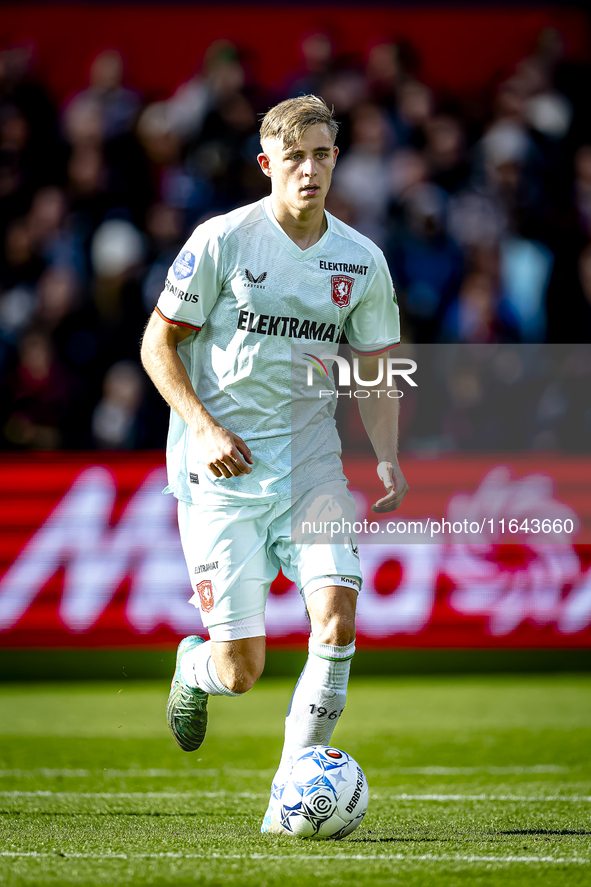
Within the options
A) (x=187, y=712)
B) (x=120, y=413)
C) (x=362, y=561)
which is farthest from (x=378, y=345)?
(x=120, y=413)

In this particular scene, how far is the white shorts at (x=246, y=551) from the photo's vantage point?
179 inches

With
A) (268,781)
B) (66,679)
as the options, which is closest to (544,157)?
(66,679)

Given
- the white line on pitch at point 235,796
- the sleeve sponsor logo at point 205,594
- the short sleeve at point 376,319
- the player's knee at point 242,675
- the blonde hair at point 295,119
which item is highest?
the blonde hair at point 295,119

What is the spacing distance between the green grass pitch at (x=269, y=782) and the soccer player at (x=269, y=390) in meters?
0.61

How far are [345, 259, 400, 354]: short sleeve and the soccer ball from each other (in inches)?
67.4

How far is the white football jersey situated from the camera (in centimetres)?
453

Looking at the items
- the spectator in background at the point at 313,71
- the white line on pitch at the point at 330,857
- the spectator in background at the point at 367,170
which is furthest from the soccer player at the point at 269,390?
the spectator in background at the point at 313,71

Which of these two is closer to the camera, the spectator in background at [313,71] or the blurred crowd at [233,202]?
the blurred crowd at [233,202]

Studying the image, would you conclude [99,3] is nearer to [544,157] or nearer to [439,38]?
[439,38]

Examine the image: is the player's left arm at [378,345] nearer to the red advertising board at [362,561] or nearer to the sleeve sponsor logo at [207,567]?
the sleeve sponsor logo at [207,567]

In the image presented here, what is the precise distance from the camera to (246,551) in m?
4.56

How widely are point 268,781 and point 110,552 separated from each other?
2960 mm

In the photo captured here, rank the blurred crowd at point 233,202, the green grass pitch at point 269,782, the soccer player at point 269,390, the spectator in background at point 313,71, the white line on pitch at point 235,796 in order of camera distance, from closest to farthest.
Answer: the green grass pitch at point 269,782 → the soccer player at point 269,390 → the white line on pitch at point 235,796 → the blurred crowd at point 233,202 → the spectator in background at point 313,71

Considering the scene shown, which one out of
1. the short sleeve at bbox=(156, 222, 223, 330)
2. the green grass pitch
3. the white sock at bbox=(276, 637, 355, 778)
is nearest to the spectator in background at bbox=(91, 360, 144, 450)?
the green grass pitch
